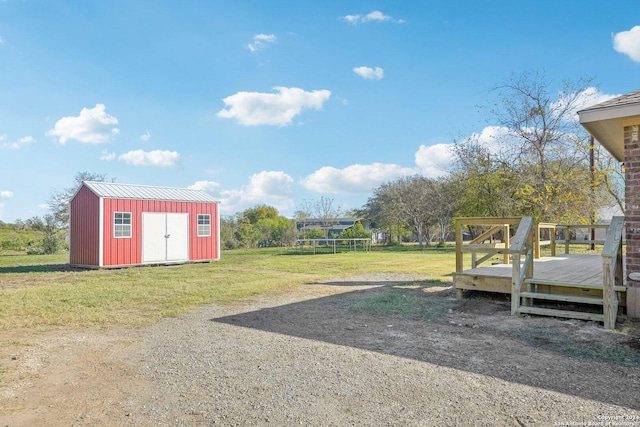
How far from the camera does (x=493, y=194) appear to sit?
945 inches

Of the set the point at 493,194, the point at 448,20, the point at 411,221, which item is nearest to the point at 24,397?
the point at 448,20

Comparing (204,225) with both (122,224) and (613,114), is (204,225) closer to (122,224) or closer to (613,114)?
(122,224)

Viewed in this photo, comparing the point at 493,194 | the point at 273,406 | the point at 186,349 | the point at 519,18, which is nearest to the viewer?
the point at 273,406

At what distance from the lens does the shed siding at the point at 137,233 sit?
14.7m

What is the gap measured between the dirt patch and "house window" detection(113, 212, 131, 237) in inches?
418

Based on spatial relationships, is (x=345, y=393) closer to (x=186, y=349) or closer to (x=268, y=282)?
(x=186, y=349)

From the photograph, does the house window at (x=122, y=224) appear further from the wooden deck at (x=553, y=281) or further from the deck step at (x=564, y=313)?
the deck step at (x=564, y=313)

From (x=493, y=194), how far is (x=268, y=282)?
18511 mm

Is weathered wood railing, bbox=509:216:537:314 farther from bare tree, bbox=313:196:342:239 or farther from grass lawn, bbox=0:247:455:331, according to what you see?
bare tree, bbox=313:196:342:239

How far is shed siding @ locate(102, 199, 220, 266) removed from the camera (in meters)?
14.7

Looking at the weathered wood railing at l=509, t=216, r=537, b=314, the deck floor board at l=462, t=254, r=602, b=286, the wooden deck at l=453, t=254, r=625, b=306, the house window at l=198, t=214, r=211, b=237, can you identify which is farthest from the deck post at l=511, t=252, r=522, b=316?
the house window at l=198, t=214, r=211, b=237

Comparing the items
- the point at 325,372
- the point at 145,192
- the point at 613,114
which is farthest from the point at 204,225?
the point at 613,114

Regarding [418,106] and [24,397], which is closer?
[24,397]

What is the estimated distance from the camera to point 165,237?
16.2m
